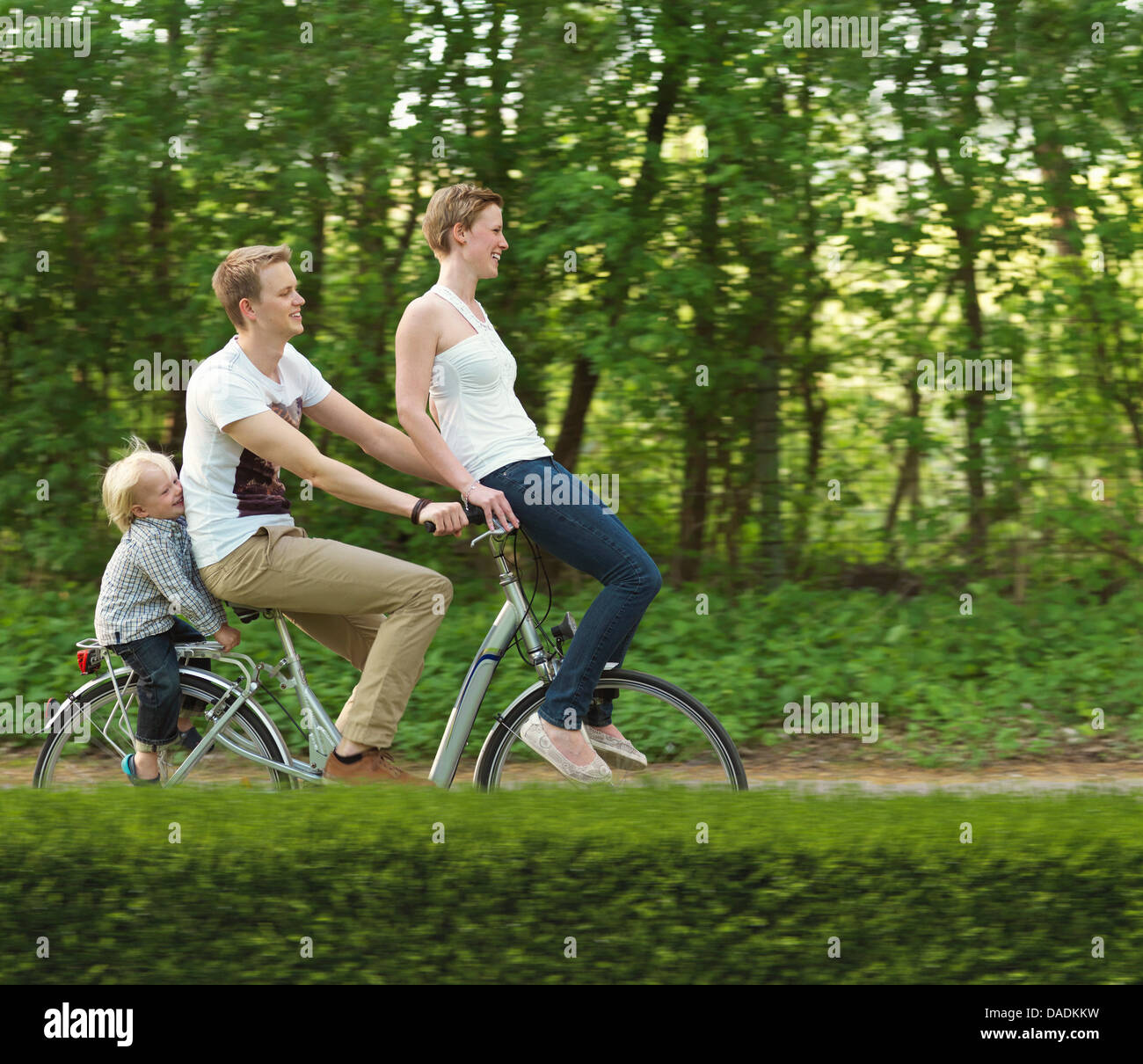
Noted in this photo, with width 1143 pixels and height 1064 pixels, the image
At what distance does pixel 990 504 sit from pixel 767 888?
14.9 ft

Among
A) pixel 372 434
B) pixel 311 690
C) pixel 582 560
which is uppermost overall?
pixel 372 434

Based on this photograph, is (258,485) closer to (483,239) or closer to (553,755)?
(483,239)

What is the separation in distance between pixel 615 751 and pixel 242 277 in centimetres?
180

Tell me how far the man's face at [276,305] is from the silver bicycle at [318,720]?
80 cm

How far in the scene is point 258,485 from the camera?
13.1 ft

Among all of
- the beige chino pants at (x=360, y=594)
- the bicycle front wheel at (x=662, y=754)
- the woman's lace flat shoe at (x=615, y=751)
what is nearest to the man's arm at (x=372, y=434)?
the beige chino pants at (x=360, y=594)

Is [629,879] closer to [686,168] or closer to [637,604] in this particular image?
[637,604]

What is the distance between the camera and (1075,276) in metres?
7.03

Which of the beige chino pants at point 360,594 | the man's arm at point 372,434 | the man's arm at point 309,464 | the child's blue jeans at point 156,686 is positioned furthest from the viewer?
the man's arm at point 372,434

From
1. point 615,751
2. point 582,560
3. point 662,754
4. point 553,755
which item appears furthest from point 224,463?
point 662,754

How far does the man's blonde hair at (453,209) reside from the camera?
13.3 ft

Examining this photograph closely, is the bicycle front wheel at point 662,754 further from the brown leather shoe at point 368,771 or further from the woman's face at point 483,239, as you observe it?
the woman's face at point 483,239

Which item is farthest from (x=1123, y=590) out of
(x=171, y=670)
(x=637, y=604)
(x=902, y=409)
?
(x=171, y=670)

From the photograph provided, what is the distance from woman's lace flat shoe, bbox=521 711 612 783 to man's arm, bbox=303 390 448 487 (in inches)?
32.5
